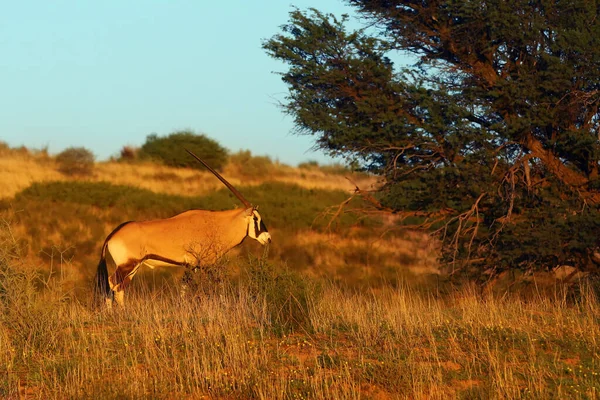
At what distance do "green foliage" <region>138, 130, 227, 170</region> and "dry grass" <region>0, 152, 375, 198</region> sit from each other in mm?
1034

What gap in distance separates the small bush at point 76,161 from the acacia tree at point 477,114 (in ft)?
88.8

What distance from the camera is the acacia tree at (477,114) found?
492 inches

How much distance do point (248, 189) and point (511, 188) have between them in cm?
2532

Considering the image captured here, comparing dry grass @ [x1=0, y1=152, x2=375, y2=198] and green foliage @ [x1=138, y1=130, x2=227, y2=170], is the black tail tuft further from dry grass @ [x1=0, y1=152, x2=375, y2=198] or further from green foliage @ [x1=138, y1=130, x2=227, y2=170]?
green foliage @ [x1=138, y1=130, x2=227, y2=170]

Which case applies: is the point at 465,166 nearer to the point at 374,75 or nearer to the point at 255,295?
the point at 374,75

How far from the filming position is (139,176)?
39281 millimetres

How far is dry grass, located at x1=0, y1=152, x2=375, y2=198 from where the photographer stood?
34969 mm

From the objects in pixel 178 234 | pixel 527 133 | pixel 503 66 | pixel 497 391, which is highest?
pixel 503 66

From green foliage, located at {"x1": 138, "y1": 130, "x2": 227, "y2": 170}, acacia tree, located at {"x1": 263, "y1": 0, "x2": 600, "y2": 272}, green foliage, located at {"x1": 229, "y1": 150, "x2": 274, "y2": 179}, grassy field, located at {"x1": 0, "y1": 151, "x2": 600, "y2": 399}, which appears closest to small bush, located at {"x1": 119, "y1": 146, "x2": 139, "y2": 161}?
green foliage, located at {"x1": 138, "y1": 130, "x2": 227, "y2": 170}

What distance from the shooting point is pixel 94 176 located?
125 feet

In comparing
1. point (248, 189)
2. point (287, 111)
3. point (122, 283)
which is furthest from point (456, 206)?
point (248, 189)

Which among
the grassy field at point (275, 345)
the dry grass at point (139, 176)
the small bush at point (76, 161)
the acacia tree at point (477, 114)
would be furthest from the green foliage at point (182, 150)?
the grassy field at point (275, 345)

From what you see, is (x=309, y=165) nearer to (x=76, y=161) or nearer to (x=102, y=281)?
(x=76, y=161)

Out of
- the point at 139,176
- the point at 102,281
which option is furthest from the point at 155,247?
the point at 139,176
